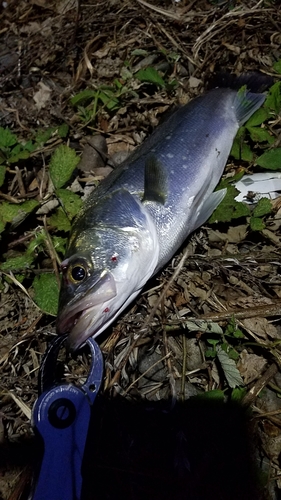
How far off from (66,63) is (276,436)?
13.3 feet

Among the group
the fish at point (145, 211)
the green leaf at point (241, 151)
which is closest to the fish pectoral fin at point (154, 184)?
the fish at point (145, 211)

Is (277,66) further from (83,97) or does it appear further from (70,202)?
(70,202)

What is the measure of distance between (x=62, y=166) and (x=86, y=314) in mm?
1405

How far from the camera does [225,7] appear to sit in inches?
173

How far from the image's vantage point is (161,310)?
3172mm

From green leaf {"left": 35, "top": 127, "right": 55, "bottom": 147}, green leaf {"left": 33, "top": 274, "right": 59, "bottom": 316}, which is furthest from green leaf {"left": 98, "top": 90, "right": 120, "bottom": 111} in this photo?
green leaf {"left": 33, "top": 274, "right": 59, "bottom": 316}

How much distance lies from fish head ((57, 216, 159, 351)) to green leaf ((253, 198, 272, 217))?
0.88 m

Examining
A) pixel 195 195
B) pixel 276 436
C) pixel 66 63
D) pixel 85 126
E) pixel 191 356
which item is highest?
pixel 66 63

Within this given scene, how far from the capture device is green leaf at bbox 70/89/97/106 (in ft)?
13.5

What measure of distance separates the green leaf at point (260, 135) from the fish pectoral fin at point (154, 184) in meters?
0.97

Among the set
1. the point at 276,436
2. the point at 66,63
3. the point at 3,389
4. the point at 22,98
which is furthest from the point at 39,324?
the point at 66,63

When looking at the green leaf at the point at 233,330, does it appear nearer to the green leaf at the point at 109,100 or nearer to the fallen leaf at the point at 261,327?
the fallen leaf at the point at 261,327

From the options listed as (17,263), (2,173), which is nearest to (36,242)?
(17,263)

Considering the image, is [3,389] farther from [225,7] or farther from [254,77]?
[225,7]
